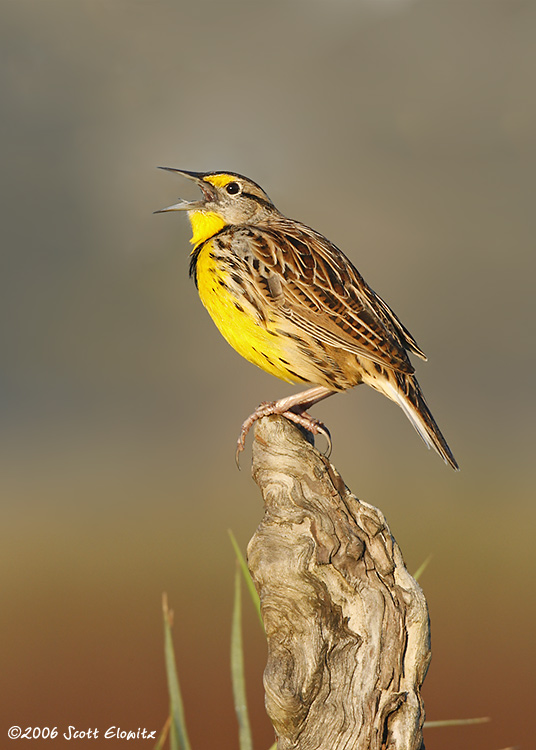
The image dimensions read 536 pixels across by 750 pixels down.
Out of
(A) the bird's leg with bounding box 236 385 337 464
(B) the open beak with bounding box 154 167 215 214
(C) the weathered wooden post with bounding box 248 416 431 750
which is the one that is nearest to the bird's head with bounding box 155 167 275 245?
(B) the open beak with bounding box 154 167 215 214

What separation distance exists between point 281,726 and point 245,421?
2.43ft

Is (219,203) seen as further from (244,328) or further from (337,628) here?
(337,628)

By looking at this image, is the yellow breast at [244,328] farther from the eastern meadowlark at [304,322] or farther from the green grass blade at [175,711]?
the green grass blade at [175,711]

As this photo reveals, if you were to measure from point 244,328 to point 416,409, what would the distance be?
493mm

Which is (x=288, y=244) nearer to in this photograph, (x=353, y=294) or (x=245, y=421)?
(x=353, y=294)

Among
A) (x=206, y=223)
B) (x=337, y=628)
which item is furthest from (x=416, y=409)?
(x=206, y=223)

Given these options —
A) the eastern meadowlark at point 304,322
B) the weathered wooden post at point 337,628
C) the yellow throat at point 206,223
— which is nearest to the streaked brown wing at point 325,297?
the eastern meadowlark at point 304,322

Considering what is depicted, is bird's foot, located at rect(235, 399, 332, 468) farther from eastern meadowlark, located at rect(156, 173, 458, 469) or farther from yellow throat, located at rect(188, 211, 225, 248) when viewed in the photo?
yellow throat, located at rect(188, 211, 225, 248)

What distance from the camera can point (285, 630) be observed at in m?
1.76

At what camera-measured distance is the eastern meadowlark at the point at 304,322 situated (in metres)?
2.12

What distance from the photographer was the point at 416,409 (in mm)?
2121

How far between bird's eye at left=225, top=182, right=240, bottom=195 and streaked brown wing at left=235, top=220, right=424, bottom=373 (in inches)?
6.9

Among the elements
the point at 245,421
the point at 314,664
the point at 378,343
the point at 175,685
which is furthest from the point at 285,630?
the point at 378,343

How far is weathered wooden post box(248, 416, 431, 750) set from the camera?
1.72 meters
